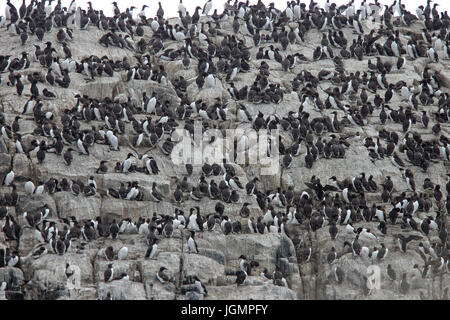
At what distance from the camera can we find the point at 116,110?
32.9 meters

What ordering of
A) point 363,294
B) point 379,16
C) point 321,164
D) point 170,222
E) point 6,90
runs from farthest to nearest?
1. point 379,16
2. point 6,90
3. point 321,164
4. point 170,222
5. point 363,294

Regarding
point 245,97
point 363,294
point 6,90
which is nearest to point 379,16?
point 245,97

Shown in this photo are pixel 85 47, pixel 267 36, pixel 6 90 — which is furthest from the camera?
pixel 267 36

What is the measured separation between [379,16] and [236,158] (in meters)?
16.3

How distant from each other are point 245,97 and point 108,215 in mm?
9427

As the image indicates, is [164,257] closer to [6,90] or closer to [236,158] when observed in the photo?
[236,158]

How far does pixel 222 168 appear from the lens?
102ft

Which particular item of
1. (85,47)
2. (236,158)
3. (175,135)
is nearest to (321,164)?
(236,158)

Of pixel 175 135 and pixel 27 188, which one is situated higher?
pixel 175 135

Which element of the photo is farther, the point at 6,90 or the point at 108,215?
the point at 6,90

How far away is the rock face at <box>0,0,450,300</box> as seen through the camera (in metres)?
25.6

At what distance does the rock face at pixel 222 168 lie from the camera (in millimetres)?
25562

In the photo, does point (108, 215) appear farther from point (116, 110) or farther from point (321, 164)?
point (321, 164)

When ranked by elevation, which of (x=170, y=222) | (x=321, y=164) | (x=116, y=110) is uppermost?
(x=116, y=110)
